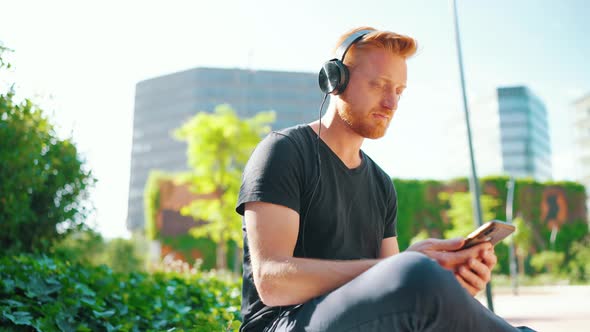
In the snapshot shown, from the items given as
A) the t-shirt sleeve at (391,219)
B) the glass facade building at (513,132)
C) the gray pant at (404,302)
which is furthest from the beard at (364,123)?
the glass facade building at (513,132)

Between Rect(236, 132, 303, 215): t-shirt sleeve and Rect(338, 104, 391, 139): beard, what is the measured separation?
33 centimetres

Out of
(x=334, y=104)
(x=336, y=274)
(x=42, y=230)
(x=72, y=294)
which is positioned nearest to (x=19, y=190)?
(x=42, y=230)

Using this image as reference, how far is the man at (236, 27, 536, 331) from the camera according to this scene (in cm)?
150

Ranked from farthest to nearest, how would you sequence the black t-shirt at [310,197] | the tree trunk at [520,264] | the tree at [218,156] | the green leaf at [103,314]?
the tree trunk at [520,264] → the tree at [218,156] → the green leaf at [103,314] → the black t-shirt at [310,197]

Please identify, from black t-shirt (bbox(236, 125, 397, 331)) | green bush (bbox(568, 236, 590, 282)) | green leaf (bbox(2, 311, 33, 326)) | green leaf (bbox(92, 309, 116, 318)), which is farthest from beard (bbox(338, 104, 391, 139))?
green bush (bbox(568, 236, 590, 282))

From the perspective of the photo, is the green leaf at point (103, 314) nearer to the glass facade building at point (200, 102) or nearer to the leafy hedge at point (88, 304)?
the leafy hedge at point (88, 304)

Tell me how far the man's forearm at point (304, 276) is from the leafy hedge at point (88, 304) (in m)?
1.14

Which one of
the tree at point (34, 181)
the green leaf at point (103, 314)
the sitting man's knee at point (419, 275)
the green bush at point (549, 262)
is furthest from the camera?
the green bush at point (549, 262)

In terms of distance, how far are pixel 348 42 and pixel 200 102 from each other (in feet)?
308

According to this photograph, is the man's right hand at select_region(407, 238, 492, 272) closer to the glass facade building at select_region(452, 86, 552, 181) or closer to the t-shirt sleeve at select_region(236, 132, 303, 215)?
the t-shirt sleeve at select_region(236, 132, 303, 215)

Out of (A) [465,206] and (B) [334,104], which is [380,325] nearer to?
(B) [334,104]

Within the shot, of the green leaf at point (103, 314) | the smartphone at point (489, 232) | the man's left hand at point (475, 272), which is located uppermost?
the smartphone at point (489, 232)

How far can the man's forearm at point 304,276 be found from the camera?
1.71 meters

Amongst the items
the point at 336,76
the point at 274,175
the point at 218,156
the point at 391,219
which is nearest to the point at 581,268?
the point at 218,156
